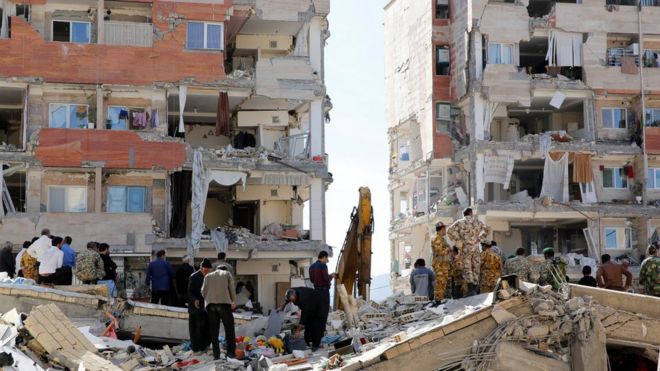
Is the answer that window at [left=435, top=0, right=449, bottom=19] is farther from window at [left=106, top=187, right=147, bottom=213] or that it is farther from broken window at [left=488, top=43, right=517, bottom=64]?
window at [left=106, top=187, right=147, bottom=213]

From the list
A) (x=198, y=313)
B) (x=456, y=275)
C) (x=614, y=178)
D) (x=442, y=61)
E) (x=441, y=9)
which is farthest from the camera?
(x=441, y=9)

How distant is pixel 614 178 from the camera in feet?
189

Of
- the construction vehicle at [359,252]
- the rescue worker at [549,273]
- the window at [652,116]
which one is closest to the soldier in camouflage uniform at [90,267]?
the construction vehicle at [359,252]

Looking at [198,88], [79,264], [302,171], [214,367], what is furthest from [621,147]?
[214,367]

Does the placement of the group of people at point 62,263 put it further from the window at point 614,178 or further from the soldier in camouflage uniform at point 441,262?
the window at point 614,178

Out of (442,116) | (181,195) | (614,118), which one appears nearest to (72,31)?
(181,195)

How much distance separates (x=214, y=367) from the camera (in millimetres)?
23453

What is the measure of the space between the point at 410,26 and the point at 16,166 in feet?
79.8

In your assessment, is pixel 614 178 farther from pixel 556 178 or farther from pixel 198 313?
pixel 198 313

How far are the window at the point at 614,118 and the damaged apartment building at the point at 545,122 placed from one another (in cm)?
5

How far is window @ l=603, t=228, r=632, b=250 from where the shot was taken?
56.3 meters

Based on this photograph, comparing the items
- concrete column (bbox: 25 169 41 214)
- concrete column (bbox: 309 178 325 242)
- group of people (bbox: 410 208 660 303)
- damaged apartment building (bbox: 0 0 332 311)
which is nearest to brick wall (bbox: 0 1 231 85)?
damaged apartment building (bbox: 0 0 332 311)

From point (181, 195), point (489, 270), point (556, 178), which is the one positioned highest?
point (556, 178)

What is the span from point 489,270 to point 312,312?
430 centimetres
